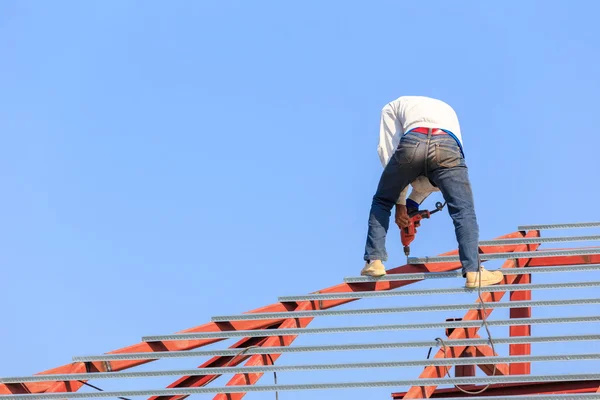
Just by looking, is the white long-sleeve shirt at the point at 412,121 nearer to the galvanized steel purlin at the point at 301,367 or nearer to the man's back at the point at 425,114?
the man's back at the point at 425,114

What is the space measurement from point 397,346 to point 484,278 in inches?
55.5

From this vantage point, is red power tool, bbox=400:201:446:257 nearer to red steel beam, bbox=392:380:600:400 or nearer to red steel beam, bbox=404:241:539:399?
red steel beam, bbox=404:241:539:399

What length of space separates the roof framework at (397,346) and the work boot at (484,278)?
84 mm

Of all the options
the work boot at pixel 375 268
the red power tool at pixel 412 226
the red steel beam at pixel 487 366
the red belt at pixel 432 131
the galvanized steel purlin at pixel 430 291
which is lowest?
the red steel beam at pixel 487 366

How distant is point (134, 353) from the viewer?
8.62 meters

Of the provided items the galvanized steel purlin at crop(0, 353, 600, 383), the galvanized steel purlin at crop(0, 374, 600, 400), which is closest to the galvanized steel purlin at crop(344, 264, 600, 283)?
the galvanized steel purlin at crop(0, 353, 600, 383)

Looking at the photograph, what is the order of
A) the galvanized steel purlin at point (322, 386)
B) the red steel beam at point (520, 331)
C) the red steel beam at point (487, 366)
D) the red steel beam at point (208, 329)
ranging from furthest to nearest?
the red steel beam at point (520, 331)
the red steel beam at point (208, 329)
the red steel beam at point (487, 366)
the galvanized steel purlin at point (322, 386)

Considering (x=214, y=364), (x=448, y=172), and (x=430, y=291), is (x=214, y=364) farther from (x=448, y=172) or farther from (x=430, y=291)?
(x=448, y=172)

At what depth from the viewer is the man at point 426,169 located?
8742 mm

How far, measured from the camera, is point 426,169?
8828mm

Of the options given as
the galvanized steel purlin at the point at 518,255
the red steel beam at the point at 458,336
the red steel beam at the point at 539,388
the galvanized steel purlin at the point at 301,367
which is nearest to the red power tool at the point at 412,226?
the galvanized steel purlin at the point at 518,255

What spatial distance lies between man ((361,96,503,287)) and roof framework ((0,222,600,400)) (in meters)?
0.40

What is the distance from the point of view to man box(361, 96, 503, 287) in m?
8.74

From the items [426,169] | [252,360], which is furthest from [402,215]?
[252,360]
